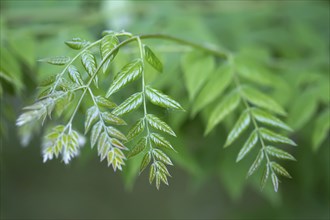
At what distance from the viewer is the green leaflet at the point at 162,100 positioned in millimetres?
698

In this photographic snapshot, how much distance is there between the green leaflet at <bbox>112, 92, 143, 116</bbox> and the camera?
2.26 feet

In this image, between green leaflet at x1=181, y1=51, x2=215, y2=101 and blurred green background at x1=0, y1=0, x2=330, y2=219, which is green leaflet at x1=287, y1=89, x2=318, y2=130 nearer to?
blurred green background at x1=0, y1=0, x2=330, y2=219

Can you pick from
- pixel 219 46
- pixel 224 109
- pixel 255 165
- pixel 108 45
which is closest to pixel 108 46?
pixel 108 45

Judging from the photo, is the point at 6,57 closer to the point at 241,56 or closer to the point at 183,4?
the point at 241,56

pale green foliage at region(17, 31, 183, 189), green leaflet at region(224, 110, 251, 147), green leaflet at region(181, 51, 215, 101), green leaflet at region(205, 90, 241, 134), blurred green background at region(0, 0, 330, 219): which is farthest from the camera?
blurred green background at region(0, 0, 330, 219)

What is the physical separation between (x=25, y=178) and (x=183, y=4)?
1.94 meters

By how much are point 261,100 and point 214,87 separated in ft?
0.44

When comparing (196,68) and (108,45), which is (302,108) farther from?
(108,45)

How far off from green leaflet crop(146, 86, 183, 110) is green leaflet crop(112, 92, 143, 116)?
0.7 inches

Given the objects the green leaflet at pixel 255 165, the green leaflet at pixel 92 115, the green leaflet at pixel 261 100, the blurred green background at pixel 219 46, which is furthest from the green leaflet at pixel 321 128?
the green leaflet at pixel 92 115

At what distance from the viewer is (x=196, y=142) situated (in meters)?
1.63

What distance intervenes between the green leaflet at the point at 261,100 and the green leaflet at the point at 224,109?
0.07 feet

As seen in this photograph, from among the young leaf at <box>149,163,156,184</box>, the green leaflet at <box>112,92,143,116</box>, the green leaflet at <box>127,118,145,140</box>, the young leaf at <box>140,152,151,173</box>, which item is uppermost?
the green leaflet at <box>112,92,143,116</box>

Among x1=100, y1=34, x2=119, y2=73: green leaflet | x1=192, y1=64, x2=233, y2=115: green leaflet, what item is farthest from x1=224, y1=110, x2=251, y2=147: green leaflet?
x1=100, y1=34, x2=119, y2=73: green leaflet
